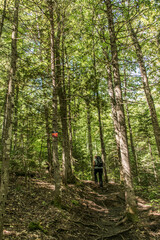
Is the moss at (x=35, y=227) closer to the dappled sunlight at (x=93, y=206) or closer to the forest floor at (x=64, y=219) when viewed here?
the forest floor at (x=64, y=219)

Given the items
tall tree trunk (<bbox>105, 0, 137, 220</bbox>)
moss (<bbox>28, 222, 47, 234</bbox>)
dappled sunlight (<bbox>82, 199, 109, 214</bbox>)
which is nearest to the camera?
moss (<bbox>28, 222, 47, 234</bbox>)

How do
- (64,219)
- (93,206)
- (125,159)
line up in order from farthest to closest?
(93,206)
(125,159)
(64,219)

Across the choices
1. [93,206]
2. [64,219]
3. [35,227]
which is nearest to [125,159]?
[64,219]

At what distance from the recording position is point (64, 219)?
5277 mm

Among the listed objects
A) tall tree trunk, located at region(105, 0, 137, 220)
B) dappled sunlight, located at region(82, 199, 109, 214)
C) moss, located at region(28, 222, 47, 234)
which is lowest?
dappled sunlight, located at region(82, 199, 109, 214)

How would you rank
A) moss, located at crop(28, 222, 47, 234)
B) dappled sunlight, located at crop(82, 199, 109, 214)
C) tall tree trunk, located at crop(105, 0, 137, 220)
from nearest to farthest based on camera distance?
moss, located at crop(28, 222, 47, 234) < tall tree trunk, located at crop(105, 0, 137, 220) < dappled sunlight, located at crop(82, 199, 109, 214)

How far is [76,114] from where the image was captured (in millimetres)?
9672

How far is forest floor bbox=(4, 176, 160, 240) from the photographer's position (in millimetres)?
4324

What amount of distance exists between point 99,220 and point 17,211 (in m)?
3.25

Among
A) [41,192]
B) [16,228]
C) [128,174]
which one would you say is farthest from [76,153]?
[16,228]

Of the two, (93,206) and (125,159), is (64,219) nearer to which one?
(93,206)

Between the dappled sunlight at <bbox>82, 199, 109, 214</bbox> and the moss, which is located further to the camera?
the dappled sunlight at <bbox>82, 199, 109, 214</bbox>

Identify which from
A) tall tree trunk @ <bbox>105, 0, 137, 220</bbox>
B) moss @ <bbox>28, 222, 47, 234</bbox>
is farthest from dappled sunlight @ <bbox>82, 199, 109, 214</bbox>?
moss @ <bbox>28, 222, 47, 234</bbox>

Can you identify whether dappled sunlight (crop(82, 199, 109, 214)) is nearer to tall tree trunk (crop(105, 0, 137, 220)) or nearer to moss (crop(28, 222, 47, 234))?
tall tree trunk (crop(105, 0, 137, 220))
